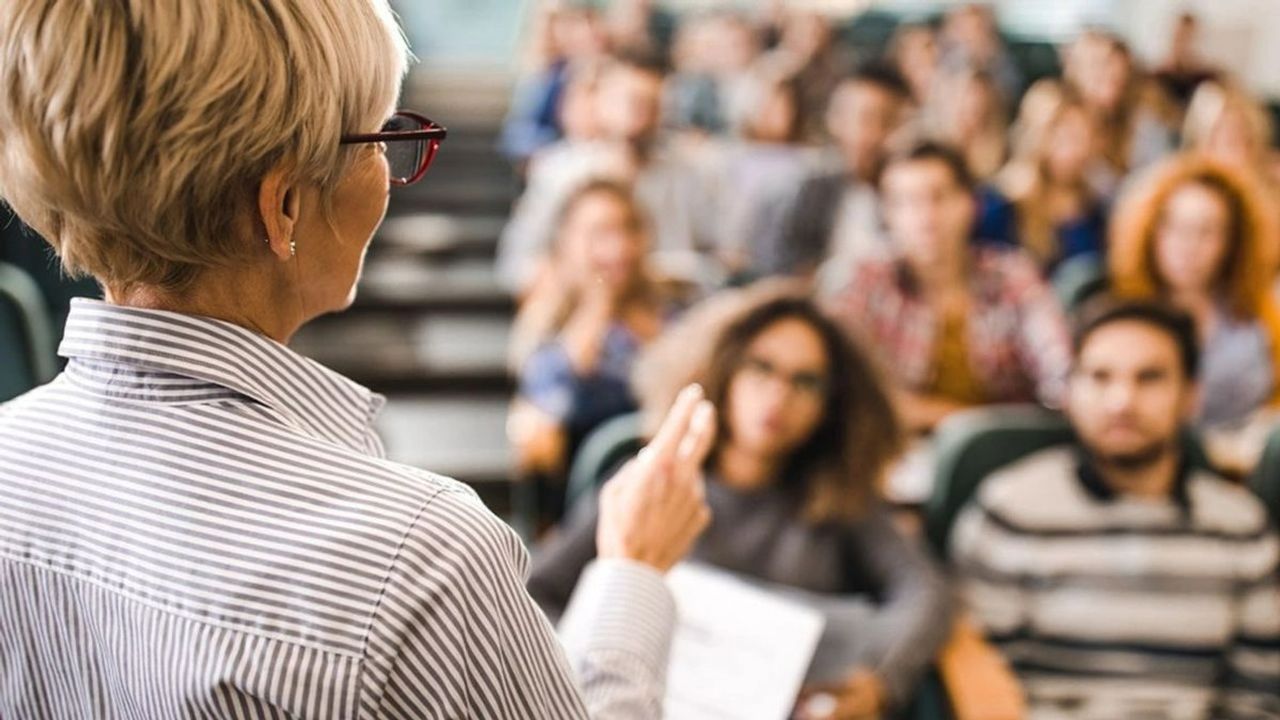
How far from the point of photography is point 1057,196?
3783 millimetres

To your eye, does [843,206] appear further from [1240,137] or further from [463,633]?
[463,633]

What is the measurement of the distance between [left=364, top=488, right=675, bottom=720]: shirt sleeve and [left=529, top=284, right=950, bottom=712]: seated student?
0.98 meters

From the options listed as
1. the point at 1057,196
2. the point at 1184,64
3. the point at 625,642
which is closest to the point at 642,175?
the point at 1057,196

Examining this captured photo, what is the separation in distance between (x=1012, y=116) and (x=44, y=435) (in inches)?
242

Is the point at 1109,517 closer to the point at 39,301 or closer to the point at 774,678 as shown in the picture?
the point at 774,678

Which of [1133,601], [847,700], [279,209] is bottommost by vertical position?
[847,700]

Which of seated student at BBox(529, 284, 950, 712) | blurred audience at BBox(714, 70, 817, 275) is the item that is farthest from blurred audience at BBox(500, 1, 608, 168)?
seated student at BBox(529, 284, 950, 712)

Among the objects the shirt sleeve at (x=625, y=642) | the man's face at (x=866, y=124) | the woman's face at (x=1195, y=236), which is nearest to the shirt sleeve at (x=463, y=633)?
the shirt sleeve at (x=625, y=642)

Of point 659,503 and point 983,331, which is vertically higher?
point 659,503

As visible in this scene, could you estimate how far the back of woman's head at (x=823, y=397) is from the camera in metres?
1.68

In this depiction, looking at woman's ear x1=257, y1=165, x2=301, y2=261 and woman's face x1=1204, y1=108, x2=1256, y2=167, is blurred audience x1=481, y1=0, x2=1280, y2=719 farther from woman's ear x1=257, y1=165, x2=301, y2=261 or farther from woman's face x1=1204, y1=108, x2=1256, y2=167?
woman's ear x1=257, y1=165, x2=301, y2=261

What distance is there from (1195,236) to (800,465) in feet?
4.86

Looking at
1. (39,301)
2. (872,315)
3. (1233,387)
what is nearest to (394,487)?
(39,301)

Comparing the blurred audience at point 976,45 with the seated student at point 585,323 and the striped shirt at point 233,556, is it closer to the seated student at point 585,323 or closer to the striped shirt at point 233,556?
the seated student at point 585,323
